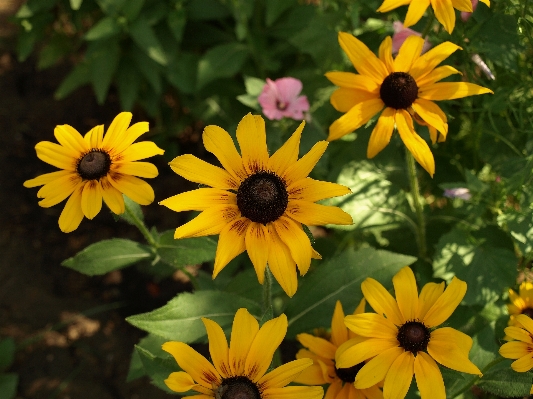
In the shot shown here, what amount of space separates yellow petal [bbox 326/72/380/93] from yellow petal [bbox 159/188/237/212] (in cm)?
46

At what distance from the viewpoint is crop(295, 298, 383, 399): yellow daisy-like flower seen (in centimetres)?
124

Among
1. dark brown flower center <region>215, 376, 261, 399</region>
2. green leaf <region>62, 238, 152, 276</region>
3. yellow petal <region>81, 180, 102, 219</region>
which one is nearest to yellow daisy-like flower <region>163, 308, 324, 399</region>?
dark brown flower center <region>215, 376, 261, 399</region>

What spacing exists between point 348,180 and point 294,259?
0.77m

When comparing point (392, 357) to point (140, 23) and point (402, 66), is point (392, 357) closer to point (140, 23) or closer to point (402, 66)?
point (402, 66)

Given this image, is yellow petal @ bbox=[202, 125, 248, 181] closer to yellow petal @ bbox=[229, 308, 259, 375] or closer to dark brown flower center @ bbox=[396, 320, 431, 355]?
yellow petal @ bbox=[229, 308, 259, 375]

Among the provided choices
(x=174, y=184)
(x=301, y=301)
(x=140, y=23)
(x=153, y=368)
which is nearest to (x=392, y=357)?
(x=301, y=301)

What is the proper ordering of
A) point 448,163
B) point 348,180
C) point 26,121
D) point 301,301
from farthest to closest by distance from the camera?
point 26,121 < point 448,163 < point 348,180 < point 301,301

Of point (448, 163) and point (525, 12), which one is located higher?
point (525, 12)

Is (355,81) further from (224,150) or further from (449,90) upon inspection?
(224,150)

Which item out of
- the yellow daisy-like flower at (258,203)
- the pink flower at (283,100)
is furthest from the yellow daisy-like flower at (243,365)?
the pink flower at (283,100)

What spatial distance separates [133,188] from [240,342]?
16.6 inches

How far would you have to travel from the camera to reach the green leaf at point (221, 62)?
7.48ft

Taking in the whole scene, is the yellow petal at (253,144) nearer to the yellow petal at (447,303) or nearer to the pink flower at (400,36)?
the yellow petal at (447,303)

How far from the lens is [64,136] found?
131 centimetres
